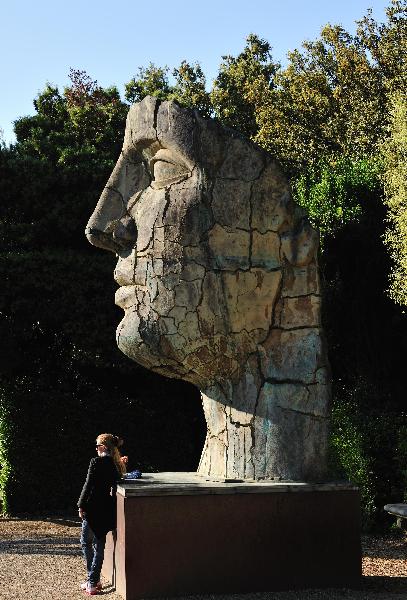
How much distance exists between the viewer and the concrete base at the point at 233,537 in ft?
21.6

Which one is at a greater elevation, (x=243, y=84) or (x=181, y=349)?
(x=243, y=84)

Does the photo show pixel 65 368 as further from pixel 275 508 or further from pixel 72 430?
pixel 275 508

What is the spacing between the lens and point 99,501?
23.1 ft

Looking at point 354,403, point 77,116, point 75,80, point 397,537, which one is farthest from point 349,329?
point 75,80

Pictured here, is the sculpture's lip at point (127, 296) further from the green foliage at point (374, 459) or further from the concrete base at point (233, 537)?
the green foliage at point (374, 459)

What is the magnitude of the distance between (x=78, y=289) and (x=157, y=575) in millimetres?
8183

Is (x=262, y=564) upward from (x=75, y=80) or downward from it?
downward

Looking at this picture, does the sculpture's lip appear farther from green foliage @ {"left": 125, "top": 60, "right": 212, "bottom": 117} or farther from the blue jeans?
green foliage @ {"left": 125, "top": 60, "right": 212, "bottom": 117}

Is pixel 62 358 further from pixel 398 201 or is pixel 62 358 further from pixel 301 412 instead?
pixel 301 412

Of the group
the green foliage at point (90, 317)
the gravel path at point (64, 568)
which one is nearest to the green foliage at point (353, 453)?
the gravel path at point (64, 568)

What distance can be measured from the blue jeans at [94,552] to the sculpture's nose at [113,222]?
2.36 metres

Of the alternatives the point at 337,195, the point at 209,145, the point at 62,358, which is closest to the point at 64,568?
the point at 209,145

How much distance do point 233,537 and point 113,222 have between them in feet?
9.20

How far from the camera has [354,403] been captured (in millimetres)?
12078
